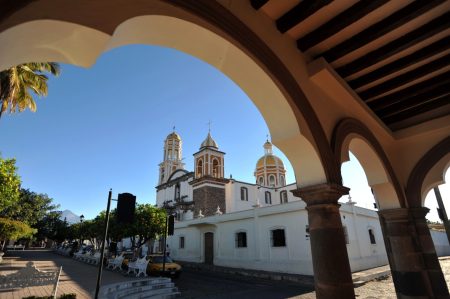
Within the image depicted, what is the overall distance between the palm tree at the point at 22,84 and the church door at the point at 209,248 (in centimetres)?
1479

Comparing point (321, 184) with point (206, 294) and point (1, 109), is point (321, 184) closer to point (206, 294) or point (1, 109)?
→ point (206, 294)

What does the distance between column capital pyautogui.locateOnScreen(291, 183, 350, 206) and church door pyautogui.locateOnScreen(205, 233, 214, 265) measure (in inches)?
730

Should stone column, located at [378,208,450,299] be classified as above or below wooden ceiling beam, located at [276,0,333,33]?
below

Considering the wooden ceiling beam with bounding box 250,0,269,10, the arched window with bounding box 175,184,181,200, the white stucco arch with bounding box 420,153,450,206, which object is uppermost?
the arched window with bounding box 175,184,181,200

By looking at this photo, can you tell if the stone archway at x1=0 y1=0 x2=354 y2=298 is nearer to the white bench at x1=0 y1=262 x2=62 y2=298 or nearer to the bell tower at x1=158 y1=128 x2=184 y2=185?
the white bench at x1=0 y1=262 x2=62 y2=298

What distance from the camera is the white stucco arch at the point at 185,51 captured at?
5.93 feet

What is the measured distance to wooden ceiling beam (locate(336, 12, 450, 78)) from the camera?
3.51 m

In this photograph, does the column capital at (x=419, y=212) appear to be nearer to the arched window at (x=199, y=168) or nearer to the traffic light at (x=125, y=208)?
the traffic light at (x=125, y=208)

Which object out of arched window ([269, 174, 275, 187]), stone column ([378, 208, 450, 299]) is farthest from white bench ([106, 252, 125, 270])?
arched window ([269, 174, 275, 187])

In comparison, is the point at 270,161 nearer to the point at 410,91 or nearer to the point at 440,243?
the point at 440,243

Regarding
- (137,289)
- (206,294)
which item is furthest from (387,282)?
(137,289)

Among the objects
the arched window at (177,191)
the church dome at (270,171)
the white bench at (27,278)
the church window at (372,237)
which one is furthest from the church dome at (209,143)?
the white bench at (27,278)

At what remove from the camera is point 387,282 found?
501 inches

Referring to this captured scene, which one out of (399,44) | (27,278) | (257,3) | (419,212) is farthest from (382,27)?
(27,278)
